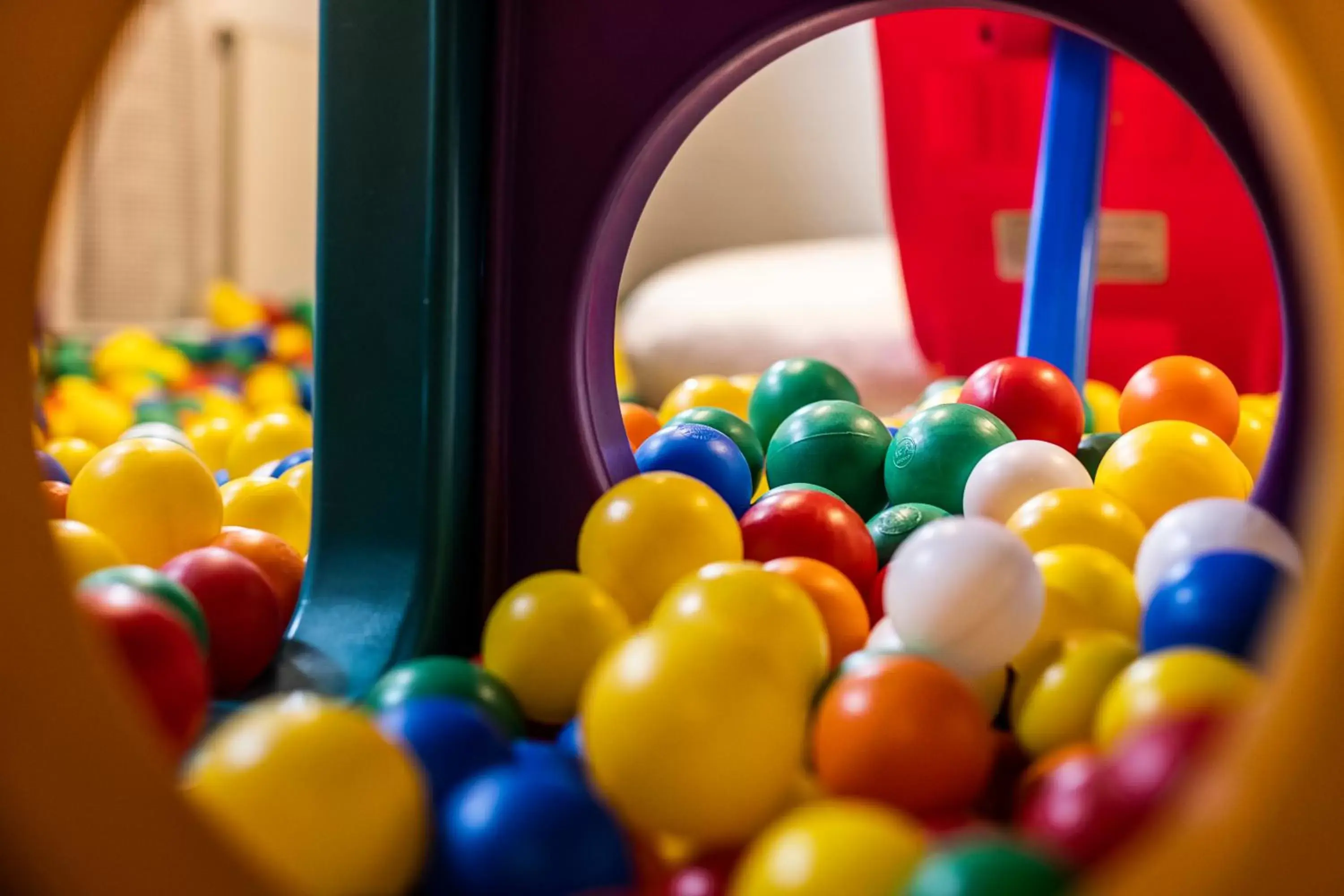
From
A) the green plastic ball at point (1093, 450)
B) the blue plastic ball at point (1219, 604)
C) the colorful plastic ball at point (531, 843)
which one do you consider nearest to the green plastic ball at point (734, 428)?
the green plastic ball at point (1093, 450)

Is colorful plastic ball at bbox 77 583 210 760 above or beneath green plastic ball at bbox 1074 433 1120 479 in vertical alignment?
beneath

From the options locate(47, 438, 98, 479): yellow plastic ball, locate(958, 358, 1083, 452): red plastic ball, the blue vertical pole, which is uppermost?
the blue vertical pole

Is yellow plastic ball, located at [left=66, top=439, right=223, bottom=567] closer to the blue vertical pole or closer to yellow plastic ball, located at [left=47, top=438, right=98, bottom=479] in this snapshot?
yellow plastic ball, located at [left=47, top=438, right=98, bottom=479]

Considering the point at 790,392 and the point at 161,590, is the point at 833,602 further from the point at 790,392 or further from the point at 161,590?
the point at 790,392

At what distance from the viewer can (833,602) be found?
0.72 meters

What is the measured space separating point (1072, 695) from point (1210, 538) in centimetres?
14

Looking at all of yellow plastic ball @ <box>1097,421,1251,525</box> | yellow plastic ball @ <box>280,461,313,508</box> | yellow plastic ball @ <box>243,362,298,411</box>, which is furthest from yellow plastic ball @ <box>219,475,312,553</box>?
yellow plastic ball @ <box>243,362,298,411</box>

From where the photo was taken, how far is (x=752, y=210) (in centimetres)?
282

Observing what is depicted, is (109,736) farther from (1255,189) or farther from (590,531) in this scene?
(1255,189)

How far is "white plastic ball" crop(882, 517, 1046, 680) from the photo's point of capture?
626 millimetres

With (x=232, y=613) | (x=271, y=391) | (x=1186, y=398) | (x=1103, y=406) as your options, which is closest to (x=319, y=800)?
(x=232, y=613)

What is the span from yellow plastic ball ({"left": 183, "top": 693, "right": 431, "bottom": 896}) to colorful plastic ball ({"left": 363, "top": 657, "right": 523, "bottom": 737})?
0.35 feet

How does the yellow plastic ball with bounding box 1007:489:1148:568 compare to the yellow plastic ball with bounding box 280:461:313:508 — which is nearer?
the yellow plastic ball with bounding box 1007:489:1148:568

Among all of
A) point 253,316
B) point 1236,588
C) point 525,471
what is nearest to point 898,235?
point 525,471
